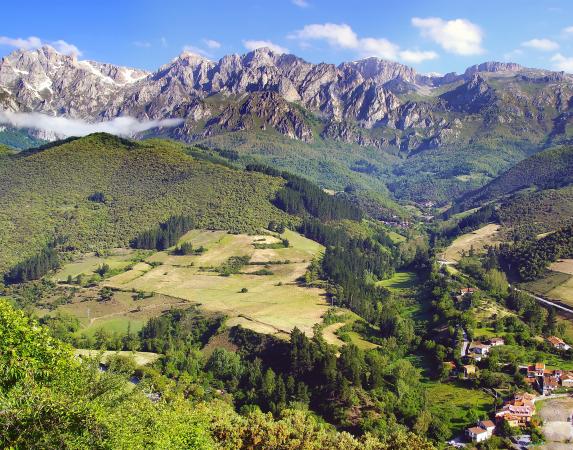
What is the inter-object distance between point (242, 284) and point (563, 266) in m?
85.0

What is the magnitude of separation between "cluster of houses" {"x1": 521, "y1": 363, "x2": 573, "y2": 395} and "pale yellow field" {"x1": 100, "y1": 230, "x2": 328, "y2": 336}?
3835 centimetres

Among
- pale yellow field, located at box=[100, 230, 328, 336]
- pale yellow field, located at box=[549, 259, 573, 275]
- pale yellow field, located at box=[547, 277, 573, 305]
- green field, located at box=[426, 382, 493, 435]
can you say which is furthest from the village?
pale yellow field, located at box=[549, 259, 573, 275]

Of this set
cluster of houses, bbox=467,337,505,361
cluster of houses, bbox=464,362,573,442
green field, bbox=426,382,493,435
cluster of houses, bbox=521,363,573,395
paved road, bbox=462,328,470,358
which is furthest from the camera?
paved road, bbox=462,328,470,358

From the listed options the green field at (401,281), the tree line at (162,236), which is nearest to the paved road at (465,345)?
the green field at (401,281)

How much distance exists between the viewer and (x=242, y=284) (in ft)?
460

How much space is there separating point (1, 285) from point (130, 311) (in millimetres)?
40027


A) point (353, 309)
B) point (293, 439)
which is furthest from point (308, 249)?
point (293, 439)

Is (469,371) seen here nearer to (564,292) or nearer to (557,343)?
(557,343)

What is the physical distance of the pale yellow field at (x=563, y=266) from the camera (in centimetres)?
14459

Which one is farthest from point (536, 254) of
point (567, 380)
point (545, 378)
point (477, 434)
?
point (477, 434)

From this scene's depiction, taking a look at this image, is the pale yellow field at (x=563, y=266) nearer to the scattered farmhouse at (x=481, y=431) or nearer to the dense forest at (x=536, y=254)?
the dense forest at (x=536, y=254)

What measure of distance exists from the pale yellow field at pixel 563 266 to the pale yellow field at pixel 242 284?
6471 centimetres

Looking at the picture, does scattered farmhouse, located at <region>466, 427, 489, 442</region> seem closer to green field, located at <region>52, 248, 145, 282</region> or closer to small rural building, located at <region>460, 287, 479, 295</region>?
small rural building, located at <region>460, 287, 479, 295</region>

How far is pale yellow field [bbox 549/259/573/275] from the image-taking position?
474 feet
